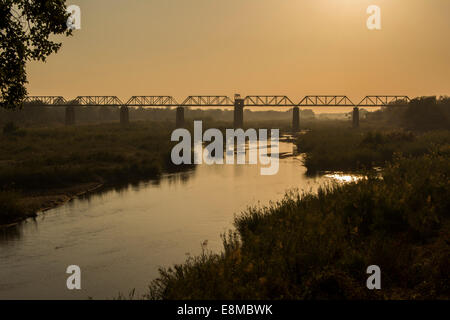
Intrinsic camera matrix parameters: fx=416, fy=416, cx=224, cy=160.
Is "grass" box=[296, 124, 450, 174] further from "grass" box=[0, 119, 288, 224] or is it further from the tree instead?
the tree

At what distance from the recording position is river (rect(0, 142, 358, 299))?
1132 centimetres

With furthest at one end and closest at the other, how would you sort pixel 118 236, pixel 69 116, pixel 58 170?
pixel 69 116, pixel 58 170, pixel 118 236

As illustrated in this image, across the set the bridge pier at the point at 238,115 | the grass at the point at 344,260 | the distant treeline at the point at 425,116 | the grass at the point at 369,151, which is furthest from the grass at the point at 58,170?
the bridge pier at the point at 238,115

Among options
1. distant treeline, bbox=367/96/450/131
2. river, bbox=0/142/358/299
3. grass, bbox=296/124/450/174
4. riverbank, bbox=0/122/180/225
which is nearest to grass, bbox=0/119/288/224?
riverbank, bbox=0/122/180/225

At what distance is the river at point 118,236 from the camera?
11320 millimetres

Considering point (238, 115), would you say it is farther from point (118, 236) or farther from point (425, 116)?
point (118, 236)

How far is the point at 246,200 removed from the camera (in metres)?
22.0

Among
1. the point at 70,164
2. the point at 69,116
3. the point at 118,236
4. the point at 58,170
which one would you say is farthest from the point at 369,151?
the point at 69,116

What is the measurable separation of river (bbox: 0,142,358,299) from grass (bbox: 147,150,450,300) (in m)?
2.88

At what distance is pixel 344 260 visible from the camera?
8.48 m

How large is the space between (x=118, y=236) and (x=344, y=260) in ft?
31.8

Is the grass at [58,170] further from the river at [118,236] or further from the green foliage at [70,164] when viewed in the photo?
the river at [118,236]
